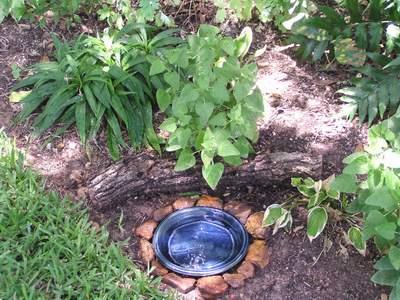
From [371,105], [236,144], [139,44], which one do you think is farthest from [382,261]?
[139,44]

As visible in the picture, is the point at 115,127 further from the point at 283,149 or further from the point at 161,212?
the point at 283,149

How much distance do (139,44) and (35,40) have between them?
854 millimetres

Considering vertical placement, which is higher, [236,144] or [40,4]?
[40,4]

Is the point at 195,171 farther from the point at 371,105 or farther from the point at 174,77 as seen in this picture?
the point at 371,105

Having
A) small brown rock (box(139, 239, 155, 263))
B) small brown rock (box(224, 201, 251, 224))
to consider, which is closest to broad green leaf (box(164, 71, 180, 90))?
small brown rock (box(224, 201, 251, 224))

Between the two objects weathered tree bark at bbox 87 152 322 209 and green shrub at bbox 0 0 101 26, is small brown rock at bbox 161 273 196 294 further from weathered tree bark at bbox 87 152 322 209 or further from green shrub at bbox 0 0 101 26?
green shrub at bbox 0 0 101 26

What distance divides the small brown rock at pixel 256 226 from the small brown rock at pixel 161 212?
17.5 inches

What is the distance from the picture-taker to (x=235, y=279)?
306cm

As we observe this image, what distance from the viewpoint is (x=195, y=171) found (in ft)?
11.2

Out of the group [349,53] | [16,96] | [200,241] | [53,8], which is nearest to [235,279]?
[200,241]

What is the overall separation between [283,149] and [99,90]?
3.75ft

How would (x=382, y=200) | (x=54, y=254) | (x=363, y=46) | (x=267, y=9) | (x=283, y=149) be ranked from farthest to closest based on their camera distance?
(x=267, y=9) → (x=363, y=46) → (x=283, y=149) → (x=54, y=254) → (x=382, y=200)

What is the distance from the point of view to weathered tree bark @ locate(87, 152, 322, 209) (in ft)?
10.9

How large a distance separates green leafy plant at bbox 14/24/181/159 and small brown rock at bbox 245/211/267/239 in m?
0.70
